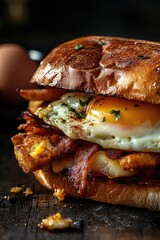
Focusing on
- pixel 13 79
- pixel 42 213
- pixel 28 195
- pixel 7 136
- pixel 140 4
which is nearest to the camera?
pixel 42 213

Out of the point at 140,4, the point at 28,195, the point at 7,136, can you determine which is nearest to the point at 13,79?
the point at 7,136

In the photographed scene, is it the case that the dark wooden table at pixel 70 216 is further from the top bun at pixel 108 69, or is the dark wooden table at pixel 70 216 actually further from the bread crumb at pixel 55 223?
the top bun at pixel 108 69

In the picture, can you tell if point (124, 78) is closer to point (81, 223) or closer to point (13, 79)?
point (81, 223)

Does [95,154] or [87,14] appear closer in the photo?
→ [95,154]

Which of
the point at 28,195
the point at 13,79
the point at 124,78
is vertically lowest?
the point at 28,195

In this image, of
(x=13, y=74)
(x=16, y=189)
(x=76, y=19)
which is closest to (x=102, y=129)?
(x=16, y=189)

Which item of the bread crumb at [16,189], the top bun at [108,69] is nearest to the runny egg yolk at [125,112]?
the top bun at [108,69]
